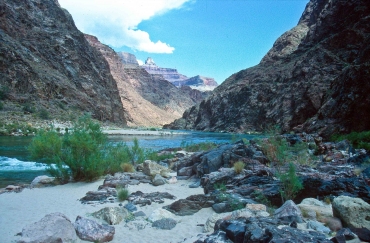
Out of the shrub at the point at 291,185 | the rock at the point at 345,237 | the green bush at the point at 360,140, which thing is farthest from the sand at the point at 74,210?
the green bush at the point at 360,140

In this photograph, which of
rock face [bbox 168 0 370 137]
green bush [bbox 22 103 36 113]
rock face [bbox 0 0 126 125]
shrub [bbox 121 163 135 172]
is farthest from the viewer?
rock face [bbox 0 0 126 125]

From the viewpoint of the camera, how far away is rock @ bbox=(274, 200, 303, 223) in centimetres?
439

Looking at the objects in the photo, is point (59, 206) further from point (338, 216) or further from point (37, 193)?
point (338, 216)

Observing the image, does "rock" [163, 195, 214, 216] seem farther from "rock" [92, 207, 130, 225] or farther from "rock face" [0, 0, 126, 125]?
"rock face" [0, 0, 126, 125]

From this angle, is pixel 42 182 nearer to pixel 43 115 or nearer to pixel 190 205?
pixel 190 205

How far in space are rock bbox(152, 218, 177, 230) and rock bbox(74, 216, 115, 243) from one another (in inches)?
35.2

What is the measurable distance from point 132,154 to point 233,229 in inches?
425

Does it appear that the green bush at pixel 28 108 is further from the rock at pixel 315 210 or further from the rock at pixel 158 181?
the rock at pixel 315 210

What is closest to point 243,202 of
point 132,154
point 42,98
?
point 132,154

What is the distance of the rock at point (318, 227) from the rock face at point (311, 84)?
1780cm

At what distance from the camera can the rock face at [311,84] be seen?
22.1 meters

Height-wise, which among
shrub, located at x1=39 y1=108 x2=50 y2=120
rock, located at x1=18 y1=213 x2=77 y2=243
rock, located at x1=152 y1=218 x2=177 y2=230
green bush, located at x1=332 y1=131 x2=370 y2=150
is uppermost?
shrub, located at x1=39 y1=108 x2=50 y2=120

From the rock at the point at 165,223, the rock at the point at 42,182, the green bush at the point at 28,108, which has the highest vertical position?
the green bush at the point at 28,108

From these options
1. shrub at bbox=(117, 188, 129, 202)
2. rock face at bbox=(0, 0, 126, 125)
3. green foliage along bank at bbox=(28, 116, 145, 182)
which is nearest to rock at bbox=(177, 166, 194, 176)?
green foliage along bank at bbox=(28, 116, 145, 182)
